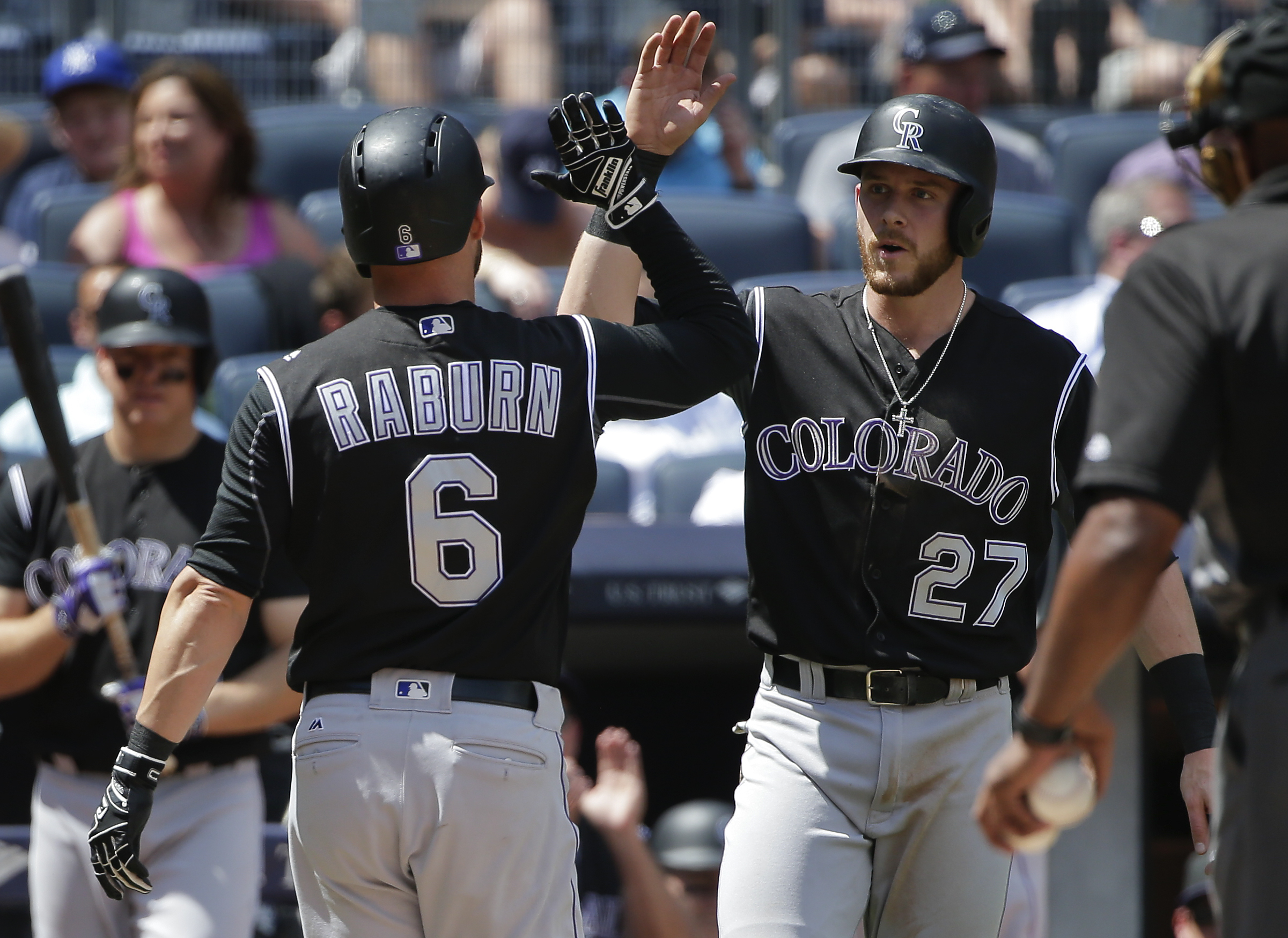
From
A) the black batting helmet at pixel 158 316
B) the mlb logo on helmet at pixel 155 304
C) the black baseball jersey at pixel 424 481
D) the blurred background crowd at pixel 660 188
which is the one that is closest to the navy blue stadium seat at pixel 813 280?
the blurred background crowd at pixel 660 188

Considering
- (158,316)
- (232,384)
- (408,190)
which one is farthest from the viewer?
(232,384)

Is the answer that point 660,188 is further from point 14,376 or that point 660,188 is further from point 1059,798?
point 1059,798

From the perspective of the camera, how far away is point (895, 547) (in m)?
2.87

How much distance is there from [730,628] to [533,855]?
2.42 m

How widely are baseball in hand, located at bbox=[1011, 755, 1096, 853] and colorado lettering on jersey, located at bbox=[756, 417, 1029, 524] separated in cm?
92

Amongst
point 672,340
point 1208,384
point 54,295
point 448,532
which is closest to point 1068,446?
point 672,340

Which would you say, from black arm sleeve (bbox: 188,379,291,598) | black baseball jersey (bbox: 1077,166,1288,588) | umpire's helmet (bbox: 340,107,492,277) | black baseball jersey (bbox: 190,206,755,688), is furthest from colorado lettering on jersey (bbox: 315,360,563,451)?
black baseball jersey (bbox: 1077,166,1288,588)

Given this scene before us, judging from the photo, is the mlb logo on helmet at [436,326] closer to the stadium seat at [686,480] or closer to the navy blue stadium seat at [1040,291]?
the stadium seat at [686,480]

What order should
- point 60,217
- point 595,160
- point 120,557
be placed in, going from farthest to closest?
point 60,217, point 120,557, point 595,160

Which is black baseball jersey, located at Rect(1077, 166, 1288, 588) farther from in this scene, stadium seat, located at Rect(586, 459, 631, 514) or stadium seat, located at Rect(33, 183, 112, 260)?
stadium seat, located at Rect(33, 183, 112, 260)

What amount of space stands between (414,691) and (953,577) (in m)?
0.97

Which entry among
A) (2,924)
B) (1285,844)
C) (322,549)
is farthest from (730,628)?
(1285,844)

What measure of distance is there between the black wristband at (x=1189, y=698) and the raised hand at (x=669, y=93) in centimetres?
128

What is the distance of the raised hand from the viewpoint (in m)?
2.94
